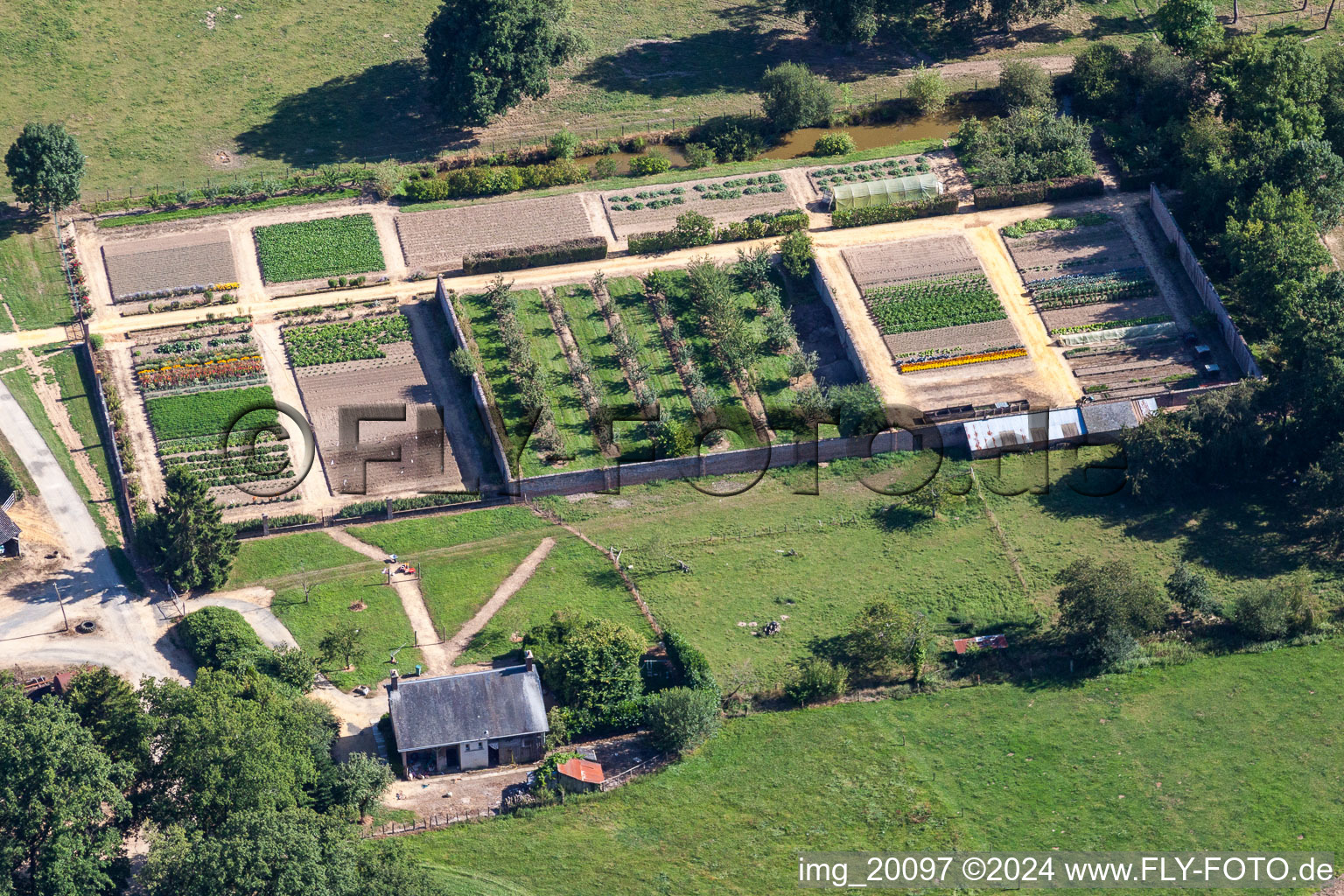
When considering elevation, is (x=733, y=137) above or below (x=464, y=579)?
above

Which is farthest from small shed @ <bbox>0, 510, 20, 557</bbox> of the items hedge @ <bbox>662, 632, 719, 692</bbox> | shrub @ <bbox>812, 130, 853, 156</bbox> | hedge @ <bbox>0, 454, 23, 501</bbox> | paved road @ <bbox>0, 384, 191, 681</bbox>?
shrub @ <bbox>812, 130, 853, 156</bbox>

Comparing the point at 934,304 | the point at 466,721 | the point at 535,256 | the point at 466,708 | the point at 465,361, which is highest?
the point at 535,256

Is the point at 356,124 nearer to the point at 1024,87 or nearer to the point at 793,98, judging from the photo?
the point at 793,98

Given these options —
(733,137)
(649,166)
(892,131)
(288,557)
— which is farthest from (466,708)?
(892,131)

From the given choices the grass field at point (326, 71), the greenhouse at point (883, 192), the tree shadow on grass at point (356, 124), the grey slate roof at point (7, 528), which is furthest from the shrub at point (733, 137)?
the grey slate roof at point (7, 528)

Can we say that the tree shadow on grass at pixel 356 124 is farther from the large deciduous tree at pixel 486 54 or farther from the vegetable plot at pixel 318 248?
the vegetable plot at pixel 318 248

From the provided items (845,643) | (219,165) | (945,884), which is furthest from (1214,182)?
(219,165)

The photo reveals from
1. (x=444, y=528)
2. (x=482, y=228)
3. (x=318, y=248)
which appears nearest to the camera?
(x=444, y=528)
